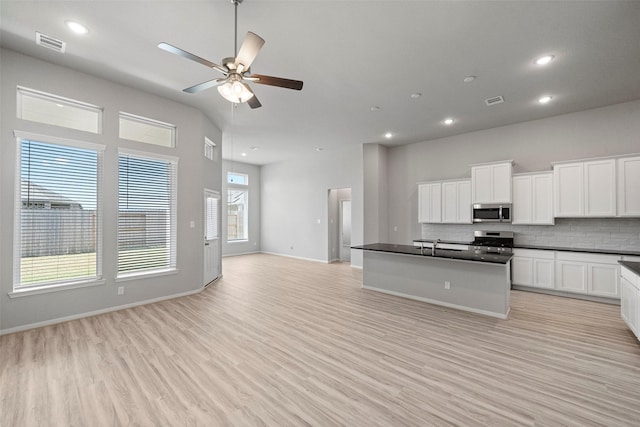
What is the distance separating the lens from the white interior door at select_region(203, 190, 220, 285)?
5.42 m

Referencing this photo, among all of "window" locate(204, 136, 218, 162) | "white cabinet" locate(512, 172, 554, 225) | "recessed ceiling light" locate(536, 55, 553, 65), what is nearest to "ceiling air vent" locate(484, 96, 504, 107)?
"recessed ceiling light" locate(536, 55, 553, 65)

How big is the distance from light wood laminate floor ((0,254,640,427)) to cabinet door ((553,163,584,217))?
5.46ft

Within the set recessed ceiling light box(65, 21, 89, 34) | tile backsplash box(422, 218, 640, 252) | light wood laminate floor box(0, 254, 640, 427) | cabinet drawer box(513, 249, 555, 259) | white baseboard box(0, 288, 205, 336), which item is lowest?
light wood laminate floor box(0, 254, 640, 427)

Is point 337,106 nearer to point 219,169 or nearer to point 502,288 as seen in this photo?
point 219,169

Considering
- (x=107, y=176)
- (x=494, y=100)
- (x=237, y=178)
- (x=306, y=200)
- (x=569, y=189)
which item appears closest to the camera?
(x=107, y=176)

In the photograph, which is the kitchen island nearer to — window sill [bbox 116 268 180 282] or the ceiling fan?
the ceiling fan

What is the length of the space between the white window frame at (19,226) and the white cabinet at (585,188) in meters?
7.58

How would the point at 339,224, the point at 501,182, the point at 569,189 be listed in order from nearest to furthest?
the point at 569,189, the point at 501,182, the point at 339,224

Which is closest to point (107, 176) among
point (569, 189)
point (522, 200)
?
point (522, 200)

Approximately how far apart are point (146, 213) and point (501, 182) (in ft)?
21.9

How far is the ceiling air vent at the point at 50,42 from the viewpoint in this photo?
9.59 feet

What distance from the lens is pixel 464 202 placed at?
19.3ft

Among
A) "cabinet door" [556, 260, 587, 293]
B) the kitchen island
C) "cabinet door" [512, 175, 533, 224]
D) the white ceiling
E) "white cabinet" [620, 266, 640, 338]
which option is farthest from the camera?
"cabinet door" [512, 175, 533, 224]

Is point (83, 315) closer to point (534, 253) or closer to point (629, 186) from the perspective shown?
point (534, 253)
